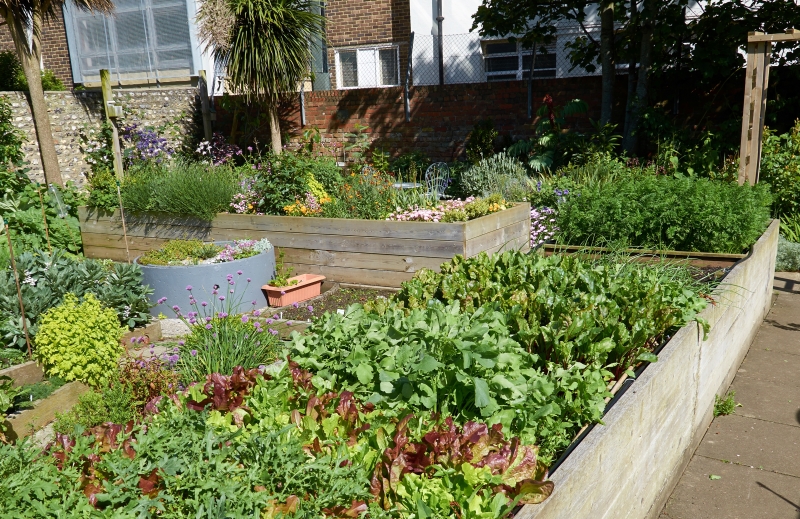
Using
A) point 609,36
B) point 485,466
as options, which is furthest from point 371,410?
point 609,36

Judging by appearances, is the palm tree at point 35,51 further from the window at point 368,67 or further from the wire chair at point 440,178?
the window at point 368,67

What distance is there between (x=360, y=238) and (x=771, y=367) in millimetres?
3361

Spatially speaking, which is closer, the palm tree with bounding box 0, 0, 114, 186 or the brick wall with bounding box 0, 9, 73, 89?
the palm tree with bounding box 0, 0, 114, 186

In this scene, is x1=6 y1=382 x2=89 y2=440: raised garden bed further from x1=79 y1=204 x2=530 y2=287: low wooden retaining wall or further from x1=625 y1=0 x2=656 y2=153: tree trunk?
x1=625 y1=0 x2=656 y2=153: tree trunk

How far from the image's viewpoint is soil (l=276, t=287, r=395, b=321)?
5387 mm

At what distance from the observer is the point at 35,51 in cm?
862

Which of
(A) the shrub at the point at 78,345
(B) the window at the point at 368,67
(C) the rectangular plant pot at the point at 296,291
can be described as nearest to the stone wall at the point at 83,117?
(B) the window at the point at 368,67

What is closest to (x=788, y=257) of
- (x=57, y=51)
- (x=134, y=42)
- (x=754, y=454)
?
(x=754, y=454)

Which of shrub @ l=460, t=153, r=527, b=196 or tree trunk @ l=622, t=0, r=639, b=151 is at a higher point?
tree trunk @ l=622, t=0, r=639, b=151

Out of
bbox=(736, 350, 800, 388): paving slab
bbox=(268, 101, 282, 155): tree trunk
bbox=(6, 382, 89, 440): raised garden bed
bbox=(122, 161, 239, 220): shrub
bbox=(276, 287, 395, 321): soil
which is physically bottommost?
bbox=(736, 350, 800, 388): paving slab

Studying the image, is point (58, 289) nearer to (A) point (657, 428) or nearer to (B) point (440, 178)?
(A) point (657, 428)

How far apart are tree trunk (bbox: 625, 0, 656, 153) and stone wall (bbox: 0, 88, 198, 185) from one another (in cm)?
Result: 710

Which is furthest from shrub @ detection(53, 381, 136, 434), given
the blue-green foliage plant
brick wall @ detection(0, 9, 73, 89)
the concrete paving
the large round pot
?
brick wall @ detection(0, 9, 73, 89)

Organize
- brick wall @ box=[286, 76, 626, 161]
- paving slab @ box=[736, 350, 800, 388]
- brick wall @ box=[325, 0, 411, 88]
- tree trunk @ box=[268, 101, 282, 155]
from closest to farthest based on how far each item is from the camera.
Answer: paving slab @ box=[736, 350, 800, 388] → brick wall @ box=[286, 76, 626, 161] → tree trunk @ box=[268, 101, 282, 155] → brick wall @ box=[325, 0, 411, 88]
